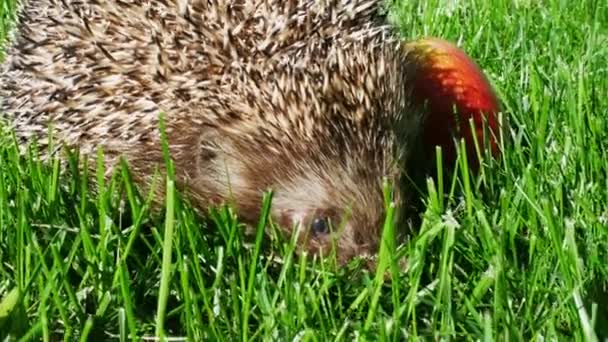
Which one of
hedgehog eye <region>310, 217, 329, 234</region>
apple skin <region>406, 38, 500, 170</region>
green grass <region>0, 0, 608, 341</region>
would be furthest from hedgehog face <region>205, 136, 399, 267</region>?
apple skin <region>406, 38, 500, 170</region>

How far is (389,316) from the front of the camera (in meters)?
1.90

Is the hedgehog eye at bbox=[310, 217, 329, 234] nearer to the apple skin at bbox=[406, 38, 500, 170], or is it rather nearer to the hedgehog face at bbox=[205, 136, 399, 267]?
the hedgehog face at bbox=[205, 136, 399, 267]

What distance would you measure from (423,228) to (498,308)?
0.43 meters

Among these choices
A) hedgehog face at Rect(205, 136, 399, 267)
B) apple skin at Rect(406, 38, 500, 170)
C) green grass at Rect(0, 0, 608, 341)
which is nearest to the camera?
green grass at Rect(0, 0, 608, 341)

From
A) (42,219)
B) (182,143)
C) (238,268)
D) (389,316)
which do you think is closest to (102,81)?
(182,143)

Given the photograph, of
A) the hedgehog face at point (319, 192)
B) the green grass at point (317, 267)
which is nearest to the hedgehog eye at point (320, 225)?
the hedgehog face at point (319, 192)

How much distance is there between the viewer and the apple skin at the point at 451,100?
259 cm

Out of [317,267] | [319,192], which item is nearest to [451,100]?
[319,192]

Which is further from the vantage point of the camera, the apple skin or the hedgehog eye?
the apple skin

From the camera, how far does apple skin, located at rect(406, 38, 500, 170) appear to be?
2594mm

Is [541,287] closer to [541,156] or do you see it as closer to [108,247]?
[541,156]

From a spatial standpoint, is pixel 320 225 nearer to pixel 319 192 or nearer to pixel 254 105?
pixel 319 192

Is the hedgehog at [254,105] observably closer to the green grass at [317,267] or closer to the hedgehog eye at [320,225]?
the hedgehog eye at [320,225]

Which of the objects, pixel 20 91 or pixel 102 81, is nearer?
pixel 102 81
